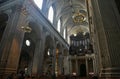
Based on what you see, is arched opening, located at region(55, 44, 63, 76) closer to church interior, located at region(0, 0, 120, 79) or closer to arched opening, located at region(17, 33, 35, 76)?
church interior, located at region(0, 0, 120, 79)

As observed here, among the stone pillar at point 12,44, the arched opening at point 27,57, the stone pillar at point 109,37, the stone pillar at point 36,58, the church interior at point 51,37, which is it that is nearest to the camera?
the stone pillar at point 109,37

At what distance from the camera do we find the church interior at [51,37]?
4043 mm

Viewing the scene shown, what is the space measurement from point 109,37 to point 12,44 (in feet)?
20.6

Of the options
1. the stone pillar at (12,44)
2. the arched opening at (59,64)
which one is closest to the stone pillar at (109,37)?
the stone pillar at (12,44)

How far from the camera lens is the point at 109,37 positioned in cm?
402

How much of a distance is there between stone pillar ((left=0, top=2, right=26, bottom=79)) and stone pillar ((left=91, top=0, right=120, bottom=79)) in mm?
5779

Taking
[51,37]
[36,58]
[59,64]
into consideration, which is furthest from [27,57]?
[36,58]

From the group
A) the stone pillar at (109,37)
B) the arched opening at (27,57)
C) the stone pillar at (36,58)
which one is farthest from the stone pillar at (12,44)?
the arched opening at (27,57)

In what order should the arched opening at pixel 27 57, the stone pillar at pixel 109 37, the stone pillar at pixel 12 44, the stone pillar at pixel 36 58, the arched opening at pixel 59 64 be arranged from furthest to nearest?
the arched opening at pixel 59 64
the arched opening at pixel 27 57
the stone pillar at pixel 36 58
the stone pillar at pixel 12 44
the stone pillar at pixel 109 37

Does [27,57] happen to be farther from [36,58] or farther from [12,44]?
[12,44]

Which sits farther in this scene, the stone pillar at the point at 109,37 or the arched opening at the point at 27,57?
the arched opening at the point at 27,57

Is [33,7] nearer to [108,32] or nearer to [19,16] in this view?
[19,16]

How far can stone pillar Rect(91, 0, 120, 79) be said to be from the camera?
3.59 meters

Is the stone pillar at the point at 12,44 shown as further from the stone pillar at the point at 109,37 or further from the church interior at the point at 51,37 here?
the stone pillar at the point at 109,37
